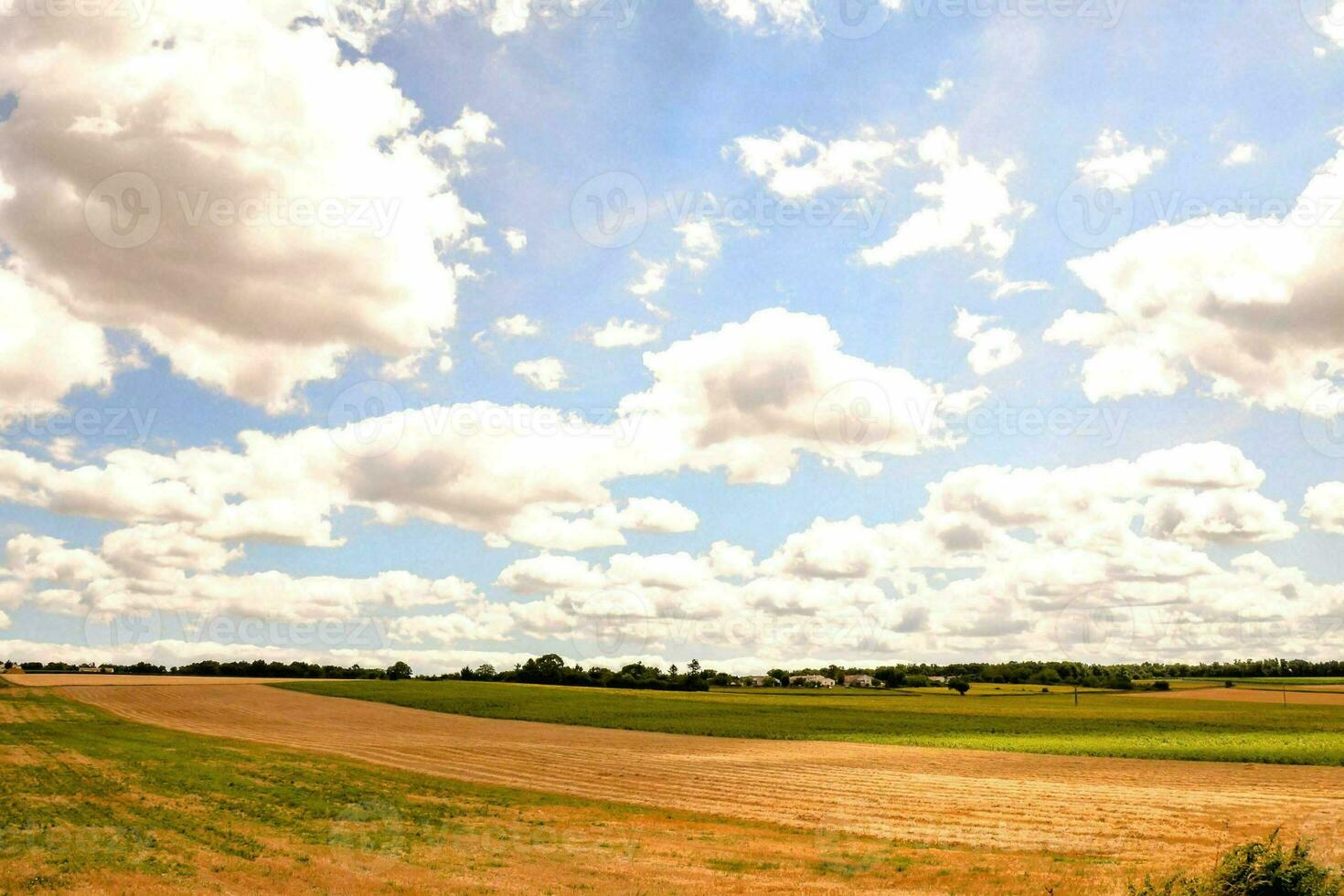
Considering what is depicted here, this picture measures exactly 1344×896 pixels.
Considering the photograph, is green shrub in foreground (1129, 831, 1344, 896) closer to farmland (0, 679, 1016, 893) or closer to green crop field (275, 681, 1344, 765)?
farmland (0, 679, 1016, 893)

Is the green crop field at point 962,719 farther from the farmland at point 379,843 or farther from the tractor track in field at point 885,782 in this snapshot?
the farmland at point 379,843

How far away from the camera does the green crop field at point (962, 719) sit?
67062 mm

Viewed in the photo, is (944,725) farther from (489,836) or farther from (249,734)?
(489,836)

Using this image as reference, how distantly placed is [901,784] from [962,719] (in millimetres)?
60777

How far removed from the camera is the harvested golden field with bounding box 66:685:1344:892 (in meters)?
28.8

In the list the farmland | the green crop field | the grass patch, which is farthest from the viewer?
the green crop field

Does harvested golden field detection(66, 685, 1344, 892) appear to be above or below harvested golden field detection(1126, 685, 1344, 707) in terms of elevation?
above

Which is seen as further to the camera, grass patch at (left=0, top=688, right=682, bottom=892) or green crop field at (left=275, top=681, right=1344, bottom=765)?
green crop field at (left=275, top=681, right=1344, bottom=765)

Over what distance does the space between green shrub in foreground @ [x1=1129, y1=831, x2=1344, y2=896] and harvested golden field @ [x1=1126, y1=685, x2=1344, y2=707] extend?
128 meters

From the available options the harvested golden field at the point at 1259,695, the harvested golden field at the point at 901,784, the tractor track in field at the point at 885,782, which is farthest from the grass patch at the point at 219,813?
the harvested golden field at the point at 1259,695

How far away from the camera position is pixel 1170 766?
176 ft

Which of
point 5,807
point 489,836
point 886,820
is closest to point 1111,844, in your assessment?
point 886,820

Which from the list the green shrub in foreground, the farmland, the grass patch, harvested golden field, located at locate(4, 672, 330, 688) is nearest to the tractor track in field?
the farmland

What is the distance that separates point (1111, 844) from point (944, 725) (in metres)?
65.4
